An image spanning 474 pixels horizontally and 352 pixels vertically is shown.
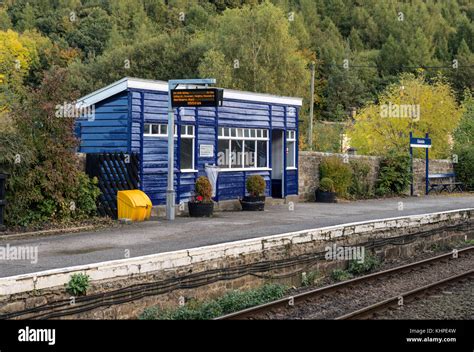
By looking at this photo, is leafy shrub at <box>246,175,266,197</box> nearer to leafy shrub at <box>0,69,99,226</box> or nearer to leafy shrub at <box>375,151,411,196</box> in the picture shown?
leafy shrub at <box>0,69,99,226</box>

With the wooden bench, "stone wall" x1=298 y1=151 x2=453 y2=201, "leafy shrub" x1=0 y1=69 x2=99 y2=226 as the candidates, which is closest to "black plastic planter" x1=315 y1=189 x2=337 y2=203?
"stone wall" x1=298 y1=151 x2=453 y2=201

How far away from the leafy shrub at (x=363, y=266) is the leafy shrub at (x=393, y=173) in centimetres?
1307

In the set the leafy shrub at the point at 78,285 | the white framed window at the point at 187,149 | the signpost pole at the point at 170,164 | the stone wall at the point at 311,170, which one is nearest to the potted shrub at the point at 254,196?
the white framed window at the point at 187,149

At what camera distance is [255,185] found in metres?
21.3

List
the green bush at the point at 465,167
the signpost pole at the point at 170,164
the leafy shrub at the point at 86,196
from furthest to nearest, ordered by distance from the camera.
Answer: the green bush at the point at 465,167, the signpost pole at the point at 170,164, the leafy shrub at the point at 86,196

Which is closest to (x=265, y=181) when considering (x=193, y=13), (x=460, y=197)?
(x=460, y=197)

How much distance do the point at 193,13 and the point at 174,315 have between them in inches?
3074

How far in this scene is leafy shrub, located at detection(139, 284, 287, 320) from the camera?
1053 centimetres

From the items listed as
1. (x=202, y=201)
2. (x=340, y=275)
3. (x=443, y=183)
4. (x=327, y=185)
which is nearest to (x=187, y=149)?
(x=202, y=201)

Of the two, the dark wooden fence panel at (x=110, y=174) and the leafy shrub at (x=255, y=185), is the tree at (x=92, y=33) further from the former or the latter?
the dark wooden fence panel at (x=110, y=174)

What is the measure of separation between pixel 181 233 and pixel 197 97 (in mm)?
3954

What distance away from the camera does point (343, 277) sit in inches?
569

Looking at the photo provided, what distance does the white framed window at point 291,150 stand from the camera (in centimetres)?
2438

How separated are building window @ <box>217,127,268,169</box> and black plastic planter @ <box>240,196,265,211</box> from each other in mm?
1169
